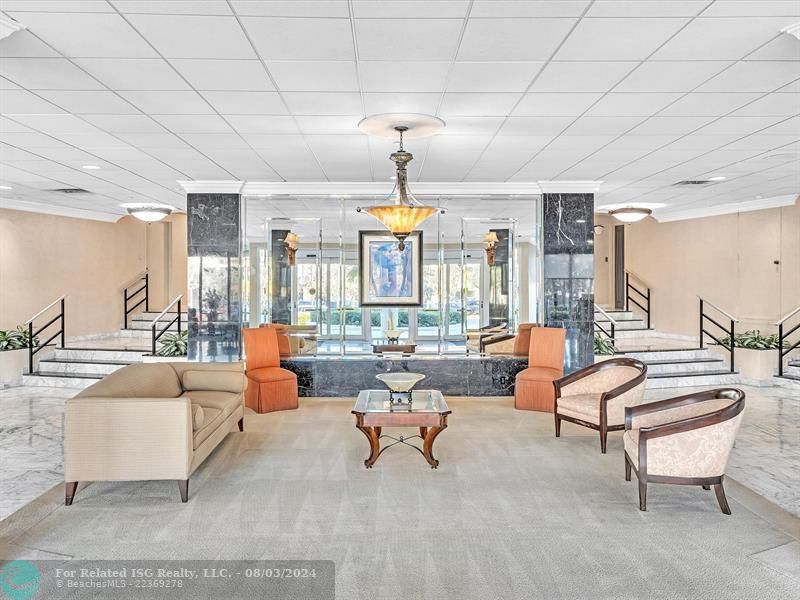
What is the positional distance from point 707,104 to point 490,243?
174 inches

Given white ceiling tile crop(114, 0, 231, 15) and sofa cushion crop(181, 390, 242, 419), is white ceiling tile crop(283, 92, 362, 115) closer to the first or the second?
white ceiling tile crop(114, 0, 231, 15)

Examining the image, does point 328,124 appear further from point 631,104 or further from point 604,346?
point 604,346

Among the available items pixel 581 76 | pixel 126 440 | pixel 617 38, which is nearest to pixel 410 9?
pixel 617 38

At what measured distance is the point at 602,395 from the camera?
18.2ft

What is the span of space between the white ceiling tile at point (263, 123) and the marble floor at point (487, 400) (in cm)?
328

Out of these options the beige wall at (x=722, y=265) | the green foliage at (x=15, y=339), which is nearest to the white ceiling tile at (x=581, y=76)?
the beige wall at (x=722, y=265)

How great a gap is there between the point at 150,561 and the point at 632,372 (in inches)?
185

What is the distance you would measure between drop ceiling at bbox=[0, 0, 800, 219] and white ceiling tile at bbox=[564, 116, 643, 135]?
0.09ft

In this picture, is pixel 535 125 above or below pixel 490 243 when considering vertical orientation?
above

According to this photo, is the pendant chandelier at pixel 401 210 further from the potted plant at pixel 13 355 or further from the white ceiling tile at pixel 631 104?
the potted plant at pixel 13 355

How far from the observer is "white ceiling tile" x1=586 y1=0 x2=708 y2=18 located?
2.99 m

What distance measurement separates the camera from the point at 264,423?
662 cm

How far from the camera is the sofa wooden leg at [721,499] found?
156 inches

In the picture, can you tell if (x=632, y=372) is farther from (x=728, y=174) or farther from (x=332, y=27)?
(x=332, y=27)
